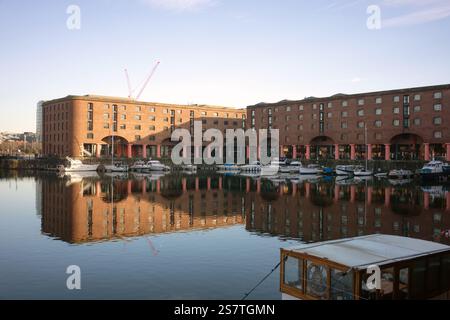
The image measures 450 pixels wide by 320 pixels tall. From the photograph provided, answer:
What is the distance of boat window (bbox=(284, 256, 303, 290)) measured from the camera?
505 inches

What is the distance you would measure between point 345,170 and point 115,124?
61.3m

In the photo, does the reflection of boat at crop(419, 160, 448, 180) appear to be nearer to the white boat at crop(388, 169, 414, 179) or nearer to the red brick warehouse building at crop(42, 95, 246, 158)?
the white boat at crop(388, 169, 414, 179)

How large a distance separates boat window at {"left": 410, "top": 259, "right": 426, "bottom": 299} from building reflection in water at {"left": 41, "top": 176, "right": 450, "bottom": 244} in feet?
46.1

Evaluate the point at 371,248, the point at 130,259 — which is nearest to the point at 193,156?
the point at 130,259

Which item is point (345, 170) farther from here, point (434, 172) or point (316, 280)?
point (316, 280)

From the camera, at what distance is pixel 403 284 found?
12.4 meters

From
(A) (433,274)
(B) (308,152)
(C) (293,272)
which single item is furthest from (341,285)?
(B) (308,152)

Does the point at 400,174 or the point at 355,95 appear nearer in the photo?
the point at 400,174

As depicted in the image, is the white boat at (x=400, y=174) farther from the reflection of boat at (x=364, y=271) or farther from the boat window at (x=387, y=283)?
the boat window at (x=387, y=283)

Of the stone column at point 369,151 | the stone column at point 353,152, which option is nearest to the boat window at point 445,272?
the stone column at point 369,151

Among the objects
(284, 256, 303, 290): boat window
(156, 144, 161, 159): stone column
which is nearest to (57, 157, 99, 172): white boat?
(156, 144, 161, 159): stone column

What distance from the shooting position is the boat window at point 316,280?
12016 millimetres

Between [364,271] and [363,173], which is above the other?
[364,271]
